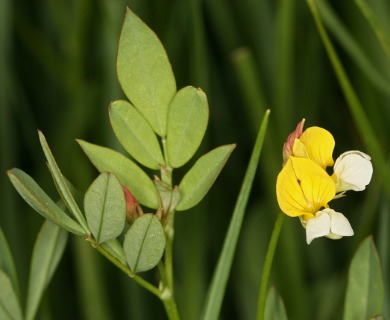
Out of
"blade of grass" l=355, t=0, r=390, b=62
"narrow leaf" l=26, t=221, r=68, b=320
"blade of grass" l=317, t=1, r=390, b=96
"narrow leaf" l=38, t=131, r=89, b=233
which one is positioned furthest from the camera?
"blade of grass" l=317, t=1, r=390, b=96

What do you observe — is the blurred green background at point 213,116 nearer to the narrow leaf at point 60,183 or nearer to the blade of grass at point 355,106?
the blade of grass at point 355,106

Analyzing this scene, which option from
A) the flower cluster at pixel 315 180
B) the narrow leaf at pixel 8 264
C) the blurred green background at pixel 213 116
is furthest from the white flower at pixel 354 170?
the blurred green background at pixel 213 116

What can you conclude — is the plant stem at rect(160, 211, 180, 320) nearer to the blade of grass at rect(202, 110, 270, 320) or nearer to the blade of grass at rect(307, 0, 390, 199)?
the blade of grass at rect(202, 110, 270, 320)

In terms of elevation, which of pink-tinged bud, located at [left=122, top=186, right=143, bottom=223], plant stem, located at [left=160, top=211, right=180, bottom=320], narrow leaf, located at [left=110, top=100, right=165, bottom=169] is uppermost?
narrow leaf, located at [left=110, top=100, right=165, bottom=169]

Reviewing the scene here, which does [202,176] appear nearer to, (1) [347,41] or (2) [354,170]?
(2) [354,170]

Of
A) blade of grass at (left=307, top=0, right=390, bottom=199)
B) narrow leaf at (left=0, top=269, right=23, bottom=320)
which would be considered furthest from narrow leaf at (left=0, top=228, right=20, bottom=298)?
blade of grass at (left=307, top=0, right=390, bottom=199)

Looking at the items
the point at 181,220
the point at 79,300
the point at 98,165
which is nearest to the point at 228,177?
the point at 181,220
